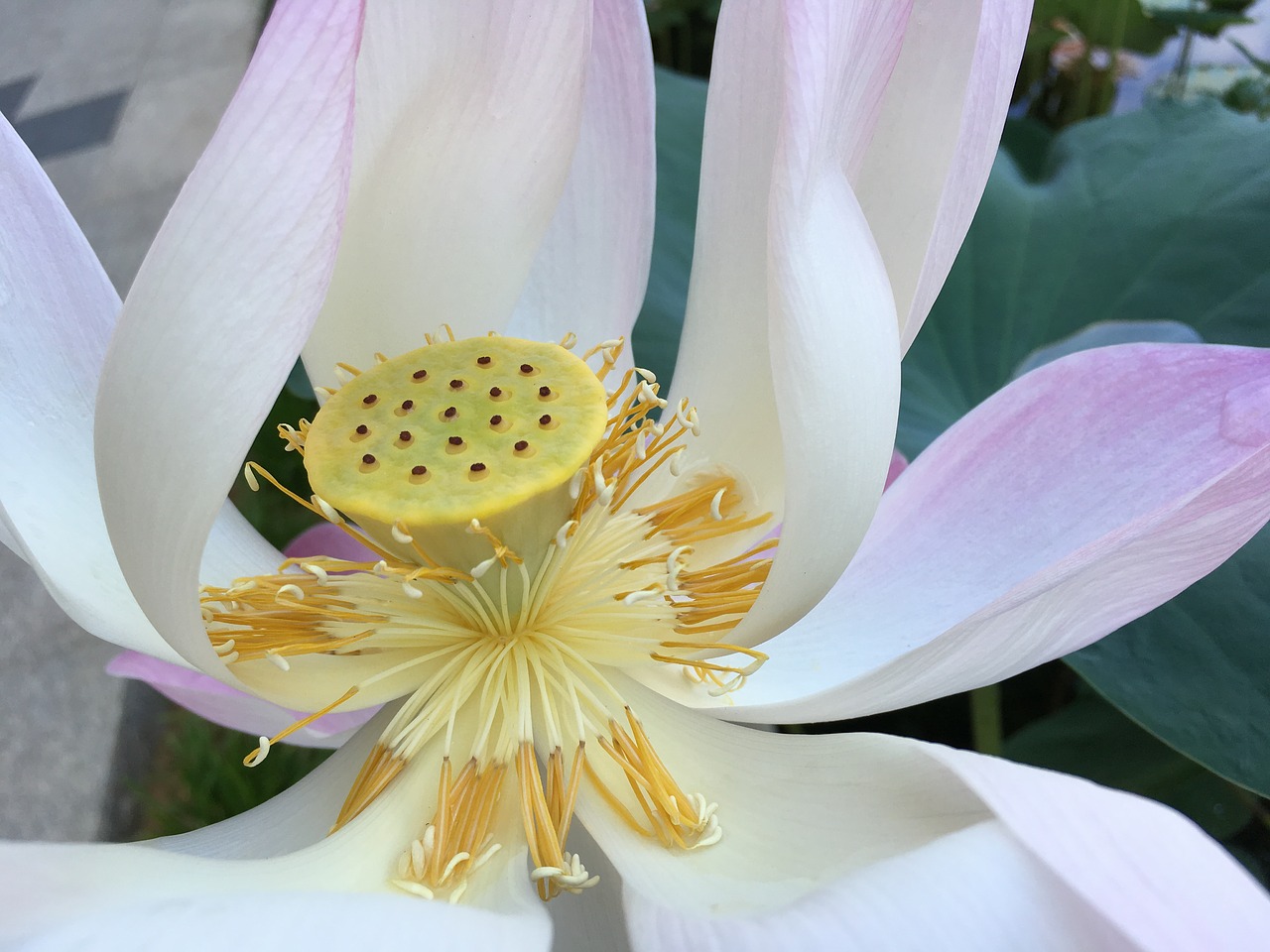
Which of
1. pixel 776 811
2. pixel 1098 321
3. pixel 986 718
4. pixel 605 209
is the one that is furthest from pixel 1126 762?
pixel 605 209

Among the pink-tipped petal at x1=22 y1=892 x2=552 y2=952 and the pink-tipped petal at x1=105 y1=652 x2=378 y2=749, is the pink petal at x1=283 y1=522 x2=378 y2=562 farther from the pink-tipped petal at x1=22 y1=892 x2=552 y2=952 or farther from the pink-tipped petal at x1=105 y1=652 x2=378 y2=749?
the pink-tipped petal at x1=22 y1=892 x2=552 y2=952

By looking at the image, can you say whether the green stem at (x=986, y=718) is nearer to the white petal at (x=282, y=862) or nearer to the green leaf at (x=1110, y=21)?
the white petal at (x=282, y=862)

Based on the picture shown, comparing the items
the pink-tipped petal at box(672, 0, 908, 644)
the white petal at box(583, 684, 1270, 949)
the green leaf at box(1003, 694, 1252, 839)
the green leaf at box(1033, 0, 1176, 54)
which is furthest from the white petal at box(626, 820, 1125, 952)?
the green leaf at box(1033, 0, 1176, 54)

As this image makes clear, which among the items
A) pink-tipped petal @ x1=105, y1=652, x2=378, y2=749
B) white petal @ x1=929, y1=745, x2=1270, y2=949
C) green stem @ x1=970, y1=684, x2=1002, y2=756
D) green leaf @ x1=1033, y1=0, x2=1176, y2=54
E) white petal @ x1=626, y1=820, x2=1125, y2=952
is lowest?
green stem @ x1=970, y1=684, x2=1002, y2=756

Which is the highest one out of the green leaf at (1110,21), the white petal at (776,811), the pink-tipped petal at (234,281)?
the green leaf at (1110,21)

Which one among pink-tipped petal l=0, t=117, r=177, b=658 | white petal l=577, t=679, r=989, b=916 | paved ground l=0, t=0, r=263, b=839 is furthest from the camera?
paved ground l=0, t=0, r=263, b=839

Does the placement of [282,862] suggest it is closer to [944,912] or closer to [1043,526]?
[944,912]

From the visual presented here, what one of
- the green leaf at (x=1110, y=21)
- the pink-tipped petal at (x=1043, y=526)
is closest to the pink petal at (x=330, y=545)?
the pink-tipped petal at (x=1043, y=526)
